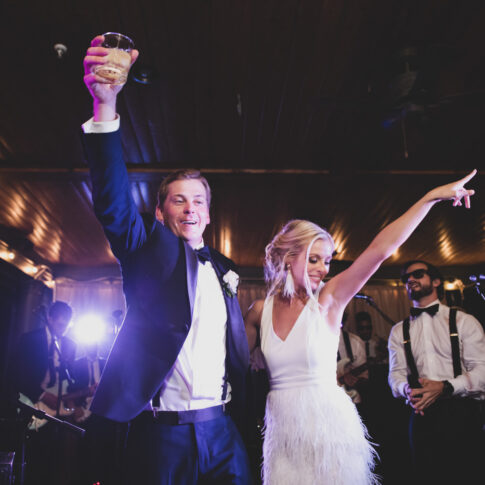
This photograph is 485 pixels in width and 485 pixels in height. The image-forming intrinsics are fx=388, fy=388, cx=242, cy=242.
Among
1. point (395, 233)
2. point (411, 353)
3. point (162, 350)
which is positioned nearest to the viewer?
point (162, 350)

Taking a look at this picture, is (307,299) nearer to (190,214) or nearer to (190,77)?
(190,214)

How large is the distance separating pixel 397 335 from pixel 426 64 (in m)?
2.47

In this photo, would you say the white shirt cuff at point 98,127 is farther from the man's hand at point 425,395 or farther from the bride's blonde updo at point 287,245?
the man's hand at point 425,395

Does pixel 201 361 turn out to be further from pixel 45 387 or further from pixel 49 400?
pixel 45 387

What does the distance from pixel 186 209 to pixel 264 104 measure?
281 cm

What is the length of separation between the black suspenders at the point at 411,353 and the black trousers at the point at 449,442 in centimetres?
26

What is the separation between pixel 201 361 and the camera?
1.36 metres

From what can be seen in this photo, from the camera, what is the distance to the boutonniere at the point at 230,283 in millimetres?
1562

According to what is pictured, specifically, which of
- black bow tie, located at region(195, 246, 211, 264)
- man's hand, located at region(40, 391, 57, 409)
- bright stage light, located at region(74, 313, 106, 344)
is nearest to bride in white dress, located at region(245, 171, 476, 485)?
black bow tie, located at region(195, 246, 211, 264)

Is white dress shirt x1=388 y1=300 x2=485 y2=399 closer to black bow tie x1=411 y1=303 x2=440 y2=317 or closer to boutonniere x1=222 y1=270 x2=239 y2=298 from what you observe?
black bow tie x1=411 y1=303 x2=440 y2=317

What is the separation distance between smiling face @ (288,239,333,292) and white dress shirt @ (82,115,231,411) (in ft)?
1.78

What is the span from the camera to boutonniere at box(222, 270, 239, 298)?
1562mm

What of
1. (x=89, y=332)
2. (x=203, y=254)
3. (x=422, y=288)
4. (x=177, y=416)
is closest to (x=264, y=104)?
(x=422, y=288)

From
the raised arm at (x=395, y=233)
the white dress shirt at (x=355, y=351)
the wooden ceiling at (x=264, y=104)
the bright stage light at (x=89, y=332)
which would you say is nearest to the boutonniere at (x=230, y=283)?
the raised arm at (x=395, y=233)
